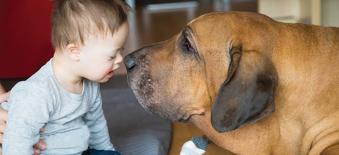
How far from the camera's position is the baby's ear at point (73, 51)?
66.6 inches

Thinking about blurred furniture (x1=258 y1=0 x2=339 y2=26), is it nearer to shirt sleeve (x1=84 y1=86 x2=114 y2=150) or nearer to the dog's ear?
shirt sleeve (x1=84 y1=86 x2=114 y2=150)

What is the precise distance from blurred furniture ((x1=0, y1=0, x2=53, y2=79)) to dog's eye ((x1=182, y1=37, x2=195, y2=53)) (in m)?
1.74

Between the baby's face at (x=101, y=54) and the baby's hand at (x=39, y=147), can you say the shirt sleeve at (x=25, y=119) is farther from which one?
the baby's face at (x=101, y=54)

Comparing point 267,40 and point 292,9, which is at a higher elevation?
point 267,40

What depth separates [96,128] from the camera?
78.8 inches

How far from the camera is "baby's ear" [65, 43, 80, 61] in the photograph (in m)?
1.69

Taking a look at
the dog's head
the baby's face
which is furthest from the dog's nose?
the baby's face

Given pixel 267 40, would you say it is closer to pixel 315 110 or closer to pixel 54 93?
pixel 315 110

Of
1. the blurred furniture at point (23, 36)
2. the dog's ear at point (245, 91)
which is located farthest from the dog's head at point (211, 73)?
the blurred furniture at point (23, 36)

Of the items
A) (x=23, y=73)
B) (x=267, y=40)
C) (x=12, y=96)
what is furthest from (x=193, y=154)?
(x=23, y=73)

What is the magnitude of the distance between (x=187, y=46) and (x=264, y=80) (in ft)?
0.84

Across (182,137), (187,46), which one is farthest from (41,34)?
(187,46)

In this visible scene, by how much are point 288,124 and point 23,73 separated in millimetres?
2217

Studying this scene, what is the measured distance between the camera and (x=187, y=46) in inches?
55.9
